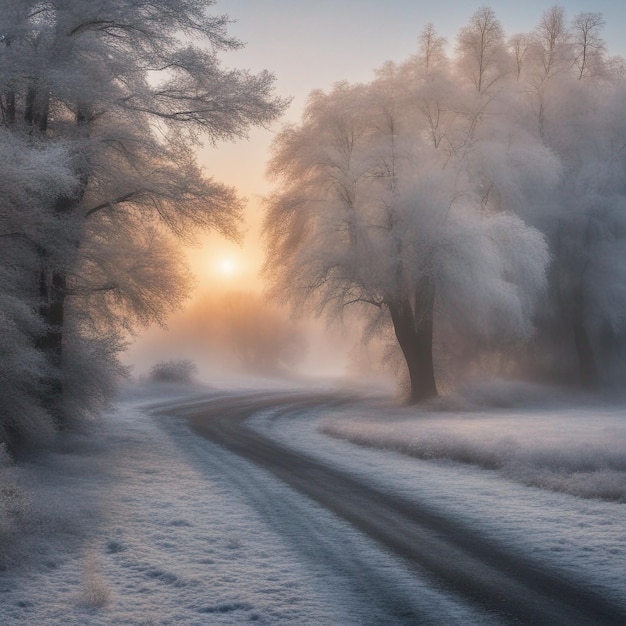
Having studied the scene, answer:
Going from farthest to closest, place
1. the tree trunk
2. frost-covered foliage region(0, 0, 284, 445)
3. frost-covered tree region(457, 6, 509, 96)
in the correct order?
frost-covered tree region(457, 6, 509, 96)
the tree trunk
frost-covered foliage region(0, 0, 284, 445)

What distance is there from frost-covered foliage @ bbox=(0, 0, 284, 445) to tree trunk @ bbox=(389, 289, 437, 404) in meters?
11.9

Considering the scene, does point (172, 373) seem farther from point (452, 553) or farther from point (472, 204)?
point (452, 553)

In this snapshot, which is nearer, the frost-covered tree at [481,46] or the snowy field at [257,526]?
the snowy field at [257,526]

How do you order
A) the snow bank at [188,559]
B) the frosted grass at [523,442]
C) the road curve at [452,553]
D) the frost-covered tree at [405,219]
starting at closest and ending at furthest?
the snow bank at [188,559], the road curve at [452,553], the frosted grass at [523,442], the frost-covered tree at [405,219]

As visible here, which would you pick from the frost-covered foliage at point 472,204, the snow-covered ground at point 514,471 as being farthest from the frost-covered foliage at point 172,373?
the snow-covered ground at point 514,471

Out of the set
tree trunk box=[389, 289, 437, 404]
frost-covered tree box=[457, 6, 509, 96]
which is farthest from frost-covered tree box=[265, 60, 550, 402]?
frost-covered tree box=[457, 6, 509, 96]

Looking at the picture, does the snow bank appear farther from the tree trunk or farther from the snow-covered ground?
the tree trunk

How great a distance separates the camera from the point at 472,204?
82.4 ft

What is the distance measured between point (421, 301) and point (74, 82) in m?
16.8

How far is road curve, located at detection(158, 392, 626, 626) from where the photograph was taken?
6020mm

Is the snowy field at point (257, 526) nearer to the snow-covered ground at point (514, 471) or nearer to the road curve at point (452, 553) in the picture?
the snow-covered ground at point (514, 471)

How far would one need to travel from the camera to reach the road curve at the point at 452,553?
19.7 feet

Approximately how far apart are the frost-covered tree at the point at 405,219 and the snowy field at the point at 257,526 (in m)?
9.28

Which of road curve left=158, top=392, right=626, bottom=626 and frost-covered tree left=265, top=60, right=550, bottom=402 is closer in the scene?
road curve left=158, top=392, right=626, bottom=626
